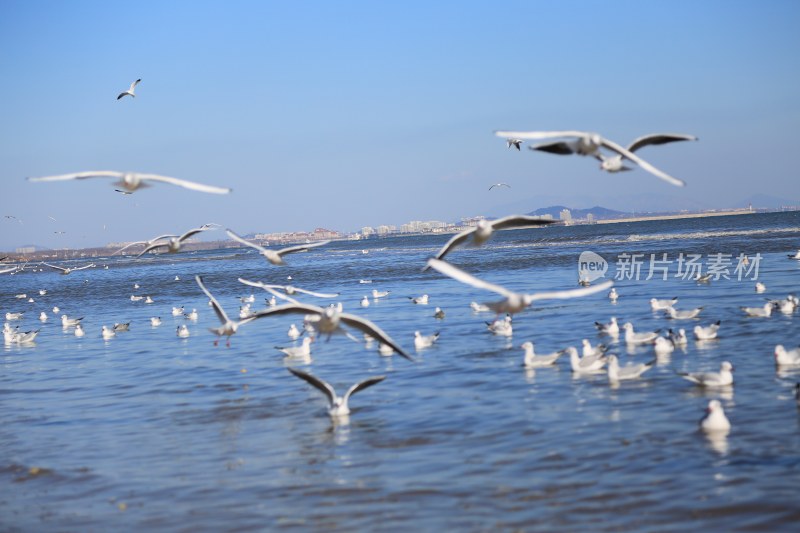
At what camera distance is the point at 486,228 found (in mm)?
11273

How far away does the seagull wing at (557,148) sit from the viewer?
1076cm

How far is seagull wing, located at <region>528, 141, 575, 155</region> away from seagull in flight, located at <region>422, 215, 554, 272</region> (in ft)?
2.67

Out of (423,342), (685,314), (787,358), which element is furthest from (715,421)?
(685,314)

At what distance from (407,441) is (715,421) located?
3.66 meters

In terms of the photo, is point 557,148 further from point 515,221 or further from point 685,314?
point 685,314

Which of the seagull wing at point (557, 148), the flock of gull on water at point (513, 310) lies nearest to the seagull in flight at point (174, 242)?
the flock of gull on water at point (513, 310)

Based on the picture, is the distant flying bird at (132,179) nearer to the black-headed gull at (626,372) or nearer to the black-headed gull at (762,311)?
the black-headed gull at (626,372)

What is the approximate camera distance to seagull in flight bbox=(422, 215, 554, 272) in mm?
11195

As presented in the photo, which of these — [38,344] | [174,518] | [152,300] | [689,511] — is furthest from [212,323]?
[689,511]

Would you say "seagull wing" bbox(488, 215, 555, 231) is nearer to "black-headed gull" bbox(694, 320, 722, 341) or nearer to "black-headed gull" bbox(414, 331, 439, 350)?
"black-headed gull" bbox(694, 320, 722, 341)

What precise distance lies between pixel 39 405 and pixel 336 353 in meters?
6.42

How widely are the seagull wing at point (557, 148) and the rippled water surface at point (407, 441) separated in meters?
3.39

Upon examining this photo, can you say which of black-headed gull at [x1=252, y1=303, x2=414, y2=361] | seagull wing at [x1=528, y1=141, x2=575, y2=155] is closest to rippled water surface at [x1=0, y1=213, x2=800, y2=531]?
black-headed gull at [x1=252, y1=303, x2=414, y2=361]

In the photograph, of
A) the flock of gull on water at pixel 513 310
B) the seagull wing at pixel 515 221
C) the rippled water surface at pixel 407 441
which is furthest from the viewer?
the seagull wing at pixel 515 221
